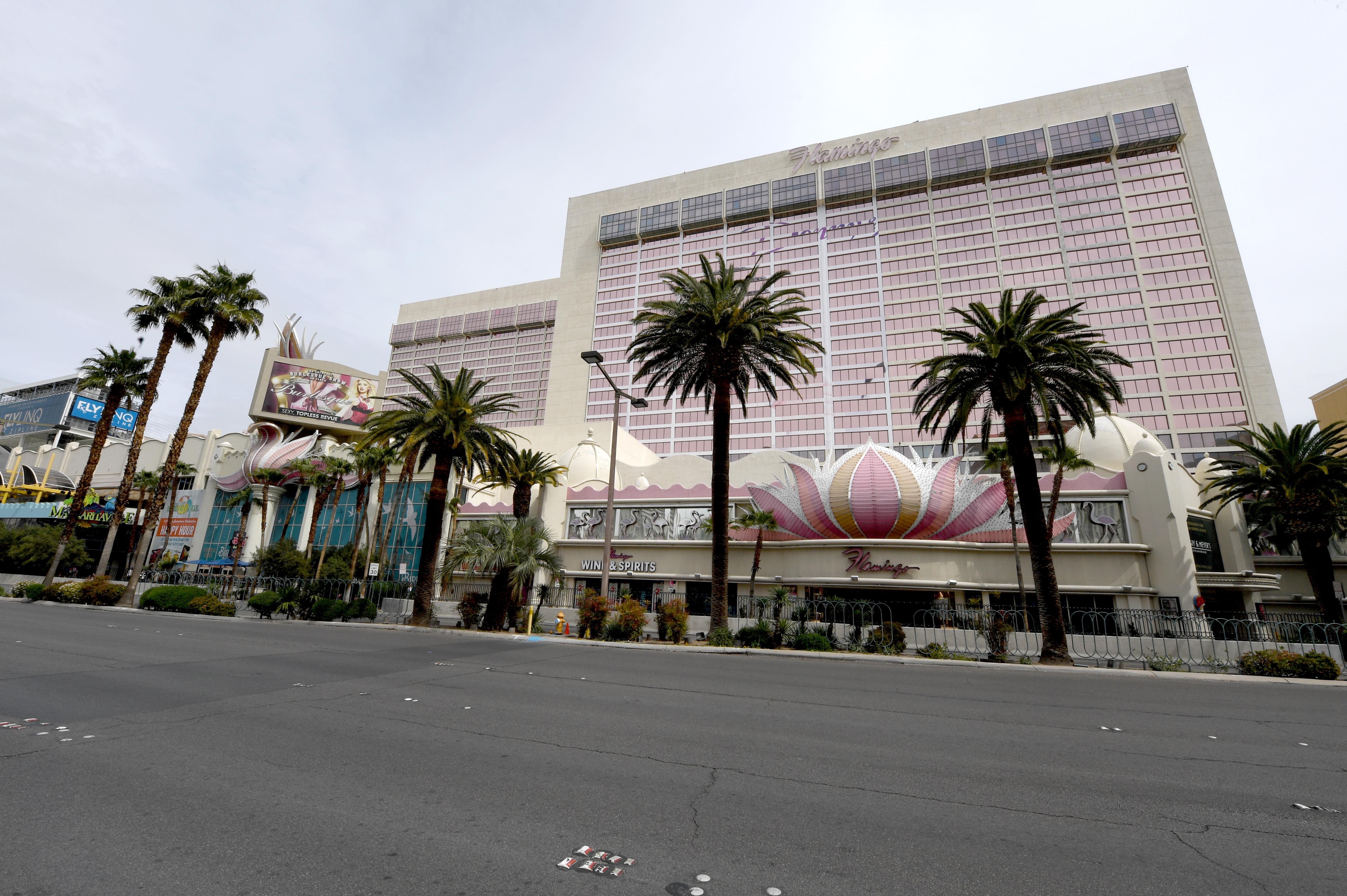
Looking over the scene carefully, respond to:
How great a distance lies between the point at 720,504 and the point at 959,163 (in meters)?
78.8

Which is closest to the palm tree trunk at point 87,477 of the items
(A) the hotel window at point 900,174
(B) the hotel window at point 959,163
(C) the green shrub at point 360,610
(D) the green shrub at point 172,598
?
(D) the green shrub at point 172,598

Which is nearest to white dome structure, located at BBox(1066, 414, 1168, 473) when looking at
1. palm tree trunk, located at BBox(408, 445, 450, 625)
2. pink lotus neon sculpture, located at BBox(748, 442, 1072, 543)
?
pink lotus neon sculpture, located at BBox(748, 442, 1072, 543)

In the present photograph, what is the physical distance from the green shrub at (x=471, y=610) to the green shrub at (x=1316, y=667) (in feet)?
94.7

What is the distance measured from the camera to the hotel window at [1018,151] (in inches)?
3083

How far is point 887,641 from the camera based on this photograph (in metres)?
22.7

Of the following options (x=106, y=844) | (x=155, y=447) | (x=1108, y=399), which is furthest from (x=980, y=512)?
(x=155, y=447)

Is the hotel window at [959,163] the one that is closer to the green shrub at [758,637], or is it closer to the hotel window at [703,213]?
the hotel window at [703,213]

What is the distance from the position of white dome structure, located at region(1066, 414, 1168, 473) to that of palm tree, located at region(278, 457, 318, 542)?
189ft

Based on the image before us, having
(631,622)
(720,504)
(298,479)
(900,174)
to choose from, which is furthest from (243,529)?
(900,174)

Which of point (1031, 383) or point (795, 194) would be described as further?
point (795, 194)

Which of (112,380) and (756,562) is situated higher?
(112,380)

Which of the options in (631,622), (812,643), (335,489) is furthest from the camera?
(335,489)

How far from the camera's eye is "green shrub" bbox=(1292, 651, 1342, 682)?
1656 centimetres

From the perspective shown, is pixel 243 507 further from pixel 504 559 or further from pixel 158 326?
pixel 504 559
